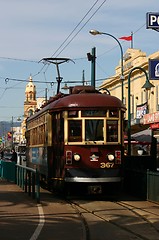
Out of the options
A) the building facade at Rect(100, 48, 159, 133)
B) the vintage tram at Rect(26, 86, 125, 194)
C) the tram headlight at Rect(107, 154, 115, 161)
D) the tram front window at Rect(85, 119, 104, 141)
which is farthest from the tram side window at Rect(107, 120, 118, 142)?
the building facade at Rect(100, 48, 159, 133)

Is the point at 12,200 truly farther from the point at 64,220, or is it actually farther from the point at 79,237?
the point at 79,237

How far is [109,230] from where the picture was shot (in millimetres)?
11031

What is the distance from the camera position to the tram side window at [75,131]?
16703 mm

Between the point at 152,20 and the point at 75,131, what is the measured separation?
4564 mm

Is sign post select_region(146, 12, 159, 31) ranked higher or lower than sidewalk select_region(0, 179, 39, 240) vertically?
higher

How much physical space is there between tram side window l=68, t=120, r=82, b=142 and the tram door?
0.33 meters

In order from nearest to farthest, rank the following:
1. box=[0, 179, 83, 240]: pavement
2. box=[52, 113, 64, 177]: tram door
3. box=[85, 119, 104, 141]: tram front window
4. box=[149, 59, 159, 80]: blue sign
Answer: box=[0, 179, 83, 240]: pavement → box=[85, 119, 104, 141]: tram front window → box=[52, 113, 64, 177]: tram door → box=[149, 59, 159, 80]: blue sign

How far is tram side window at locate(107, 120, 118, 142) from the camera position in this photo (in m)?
16.9

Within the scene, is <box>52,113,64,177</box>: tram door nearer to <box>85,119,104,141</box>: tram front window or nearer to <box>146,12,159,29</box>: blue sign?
<box>85,119,104,141</box>: tram front window

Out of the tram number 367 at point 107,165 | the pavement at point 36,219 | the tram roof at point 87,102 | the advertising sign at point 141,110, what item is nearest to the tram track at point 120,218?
the pavement at point 36,219

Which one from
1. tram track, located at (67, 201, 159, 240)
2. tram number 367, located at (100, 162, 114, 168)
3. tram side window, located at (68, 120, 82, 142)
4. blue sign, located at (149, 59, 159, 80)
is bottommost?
tram track, located at (67, 201, 159, 240)

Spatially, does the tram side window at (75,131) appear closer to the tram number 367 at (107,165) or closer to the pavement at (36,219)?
the tram number 367 at (107,165)

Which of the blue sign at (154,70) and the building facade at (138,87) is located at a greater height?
the building facade at (138,87)

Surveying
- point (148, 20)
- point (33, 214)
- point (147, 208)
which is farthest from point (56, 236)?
point (148, 20)
